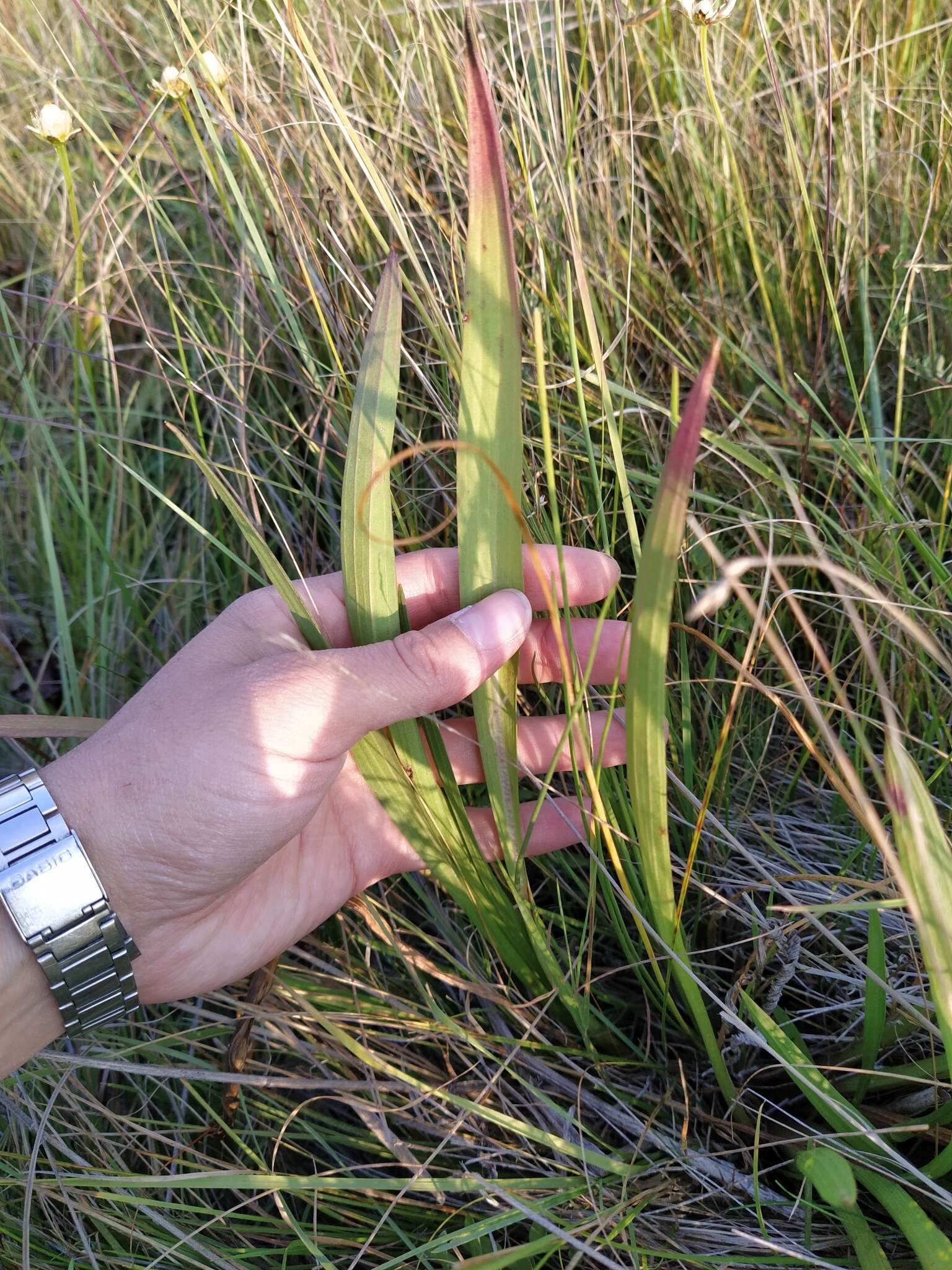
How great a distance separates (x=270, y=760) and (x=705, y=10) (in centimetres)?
79

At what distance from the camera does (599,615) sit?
0.95 m

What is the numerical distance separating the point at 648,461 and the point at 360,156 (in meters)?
0.47

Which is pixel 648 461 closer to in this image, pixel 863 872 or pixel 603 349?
pixel 603 349

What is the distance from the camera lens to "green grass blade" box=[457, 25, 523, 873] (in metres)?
0.61

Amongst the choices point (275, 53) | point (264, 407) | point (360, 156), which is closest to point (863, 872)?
point (360, 156)

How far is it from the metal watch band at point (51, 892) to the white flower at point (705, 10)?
3.03 feet

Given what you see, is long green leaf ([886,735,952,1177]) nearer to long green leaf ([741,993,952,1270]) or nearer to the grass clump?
the grass clump

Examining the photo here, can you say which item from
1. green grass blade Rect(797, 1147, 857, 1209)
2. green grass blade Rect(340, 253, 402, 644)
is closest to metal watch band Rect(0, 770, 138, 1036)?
green grass blade Rect(340, 253, 402, 644)

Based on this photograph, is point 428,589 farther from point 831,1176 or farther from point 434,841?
point 831,1176

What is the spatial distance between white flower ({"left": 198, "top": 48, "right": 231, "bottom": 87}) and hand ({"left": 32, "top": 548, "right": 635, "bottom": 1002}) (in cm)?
48

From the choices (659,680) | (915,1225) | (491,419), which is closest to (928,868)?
(659,680)

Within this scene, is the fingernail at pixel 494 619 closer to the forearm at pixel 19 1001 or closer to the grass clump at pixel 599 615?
the grass clump at pixel 599 615

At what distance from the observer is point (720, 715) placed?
3.23 ft

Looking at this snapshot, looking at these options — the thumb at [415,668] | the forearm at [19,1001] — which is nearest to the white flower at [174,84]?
the thumb at [415,668]
